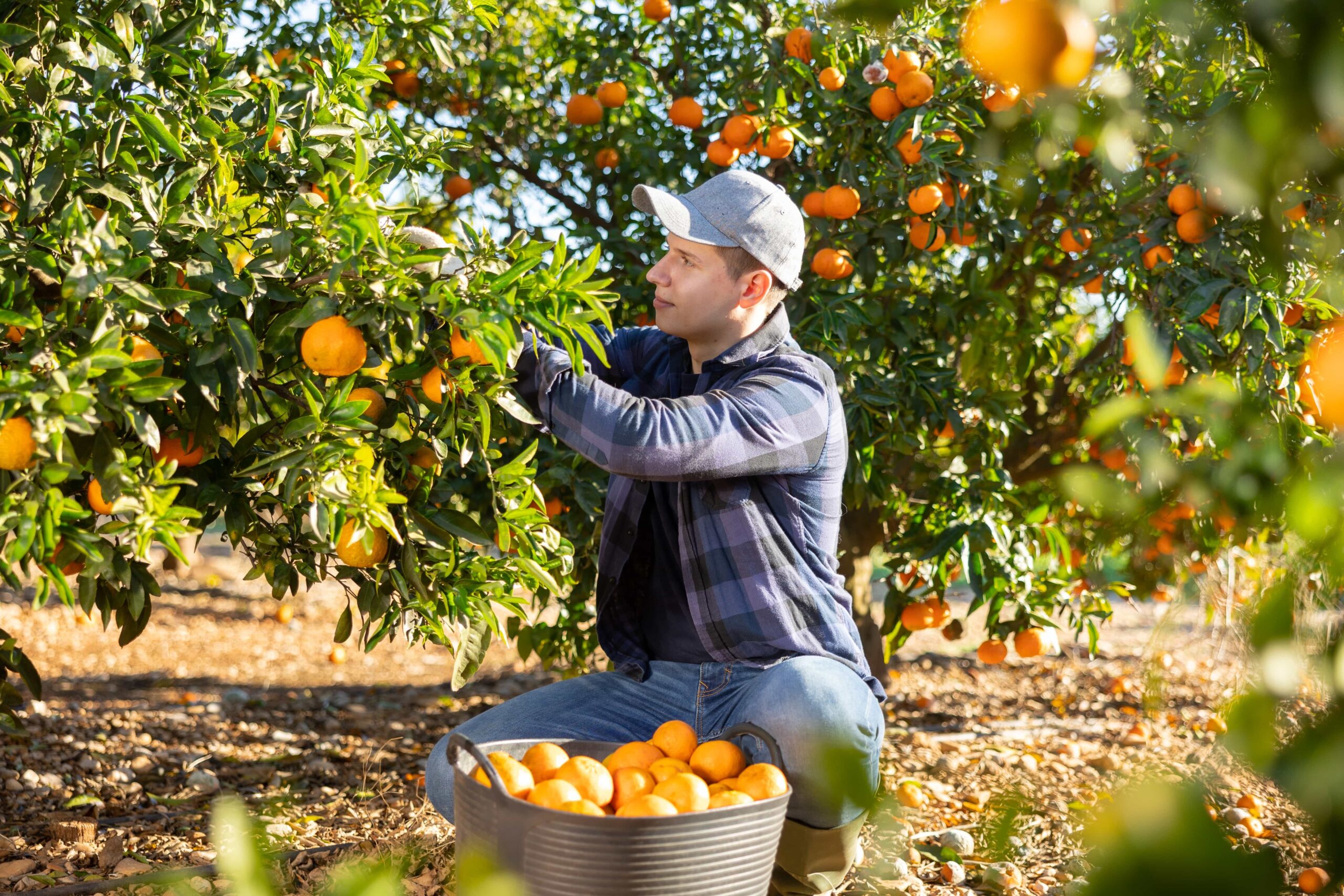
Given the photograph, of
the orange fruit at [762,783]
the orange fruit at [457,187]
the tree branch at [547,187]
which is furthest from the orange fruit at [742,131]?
the orange fruit at [762,783]

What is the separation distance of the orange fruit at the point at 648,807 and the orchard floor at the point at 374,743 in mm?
493

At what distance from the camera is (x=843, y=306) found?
3033 mm

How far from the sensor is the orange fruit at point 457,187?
3.66 m

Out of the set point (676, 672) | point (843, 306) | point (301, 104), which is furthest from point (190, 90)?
point (843, 306)

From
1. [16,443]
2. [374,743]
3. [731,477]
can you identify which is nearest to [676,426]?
[731,477]

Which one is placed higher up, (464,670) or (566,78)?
(566,78)

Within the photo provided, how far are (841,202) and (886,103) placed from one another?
0.28 m

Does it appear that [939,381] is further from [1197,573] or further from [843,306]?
[1197,573]

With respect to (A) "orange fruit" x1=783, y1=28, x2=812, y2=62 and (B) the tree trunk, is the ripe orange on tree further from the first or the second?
(B) the tree trunk

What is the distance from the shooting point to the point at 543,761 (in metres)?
1.77

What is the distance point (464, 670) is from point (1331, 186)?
167cm

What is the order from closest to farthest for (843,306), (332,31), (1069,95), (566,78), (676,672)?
(1069,95)
(332,31)
(676,672)
(843,306)
(566,78)

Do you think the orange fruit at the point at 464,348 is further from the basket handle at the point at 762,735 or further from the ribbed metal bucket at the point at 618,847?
the basket handle at the point at 762,735

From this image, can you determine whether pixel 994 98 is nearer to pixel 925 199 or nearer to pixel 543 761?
pixel 925 199
